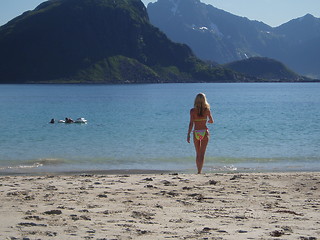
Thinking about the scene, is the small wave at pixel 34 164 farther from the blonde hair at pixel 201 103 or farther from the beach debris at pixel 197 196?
the beach debris at pixel 197 196

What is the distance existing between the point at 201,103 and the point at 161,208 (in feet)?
19.2

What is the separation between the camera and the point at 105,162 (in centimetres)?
→ 2569

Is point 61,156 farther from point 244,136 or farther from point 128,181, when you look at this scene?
point 244,136

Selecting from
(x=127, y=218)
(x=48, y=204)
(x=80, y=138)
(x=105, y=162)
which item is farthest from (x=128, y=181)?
(x=80, y=138)

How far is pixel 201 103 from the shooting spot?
1606 cm

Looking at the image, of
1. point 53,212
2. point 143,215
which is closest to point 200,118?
point 143,215

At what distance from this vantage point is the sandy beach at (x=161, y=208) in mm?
8727

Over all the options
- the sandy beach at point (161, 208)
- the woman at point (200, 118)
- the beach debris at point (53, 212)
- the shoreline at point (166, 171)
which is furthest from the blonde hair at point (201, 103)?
the beach debris at point (53, 212)

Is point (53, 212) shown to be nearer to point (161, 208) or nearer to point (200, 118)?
point (161, 208)

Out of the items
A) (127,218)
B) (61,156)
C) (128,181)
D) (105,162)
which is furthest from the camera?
(61,156)

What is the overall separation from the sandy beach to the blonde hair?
7.34 ft

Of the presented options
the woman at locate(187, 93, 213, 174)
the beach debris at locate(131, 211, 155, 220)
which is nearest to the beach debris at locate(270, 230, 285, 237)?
the beach debris at locate(131, 211, 155, 220)

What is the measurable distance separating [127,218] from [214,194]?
11.7 ft

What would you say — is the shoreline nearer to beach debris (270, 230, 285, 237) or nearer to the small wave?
the small wave
